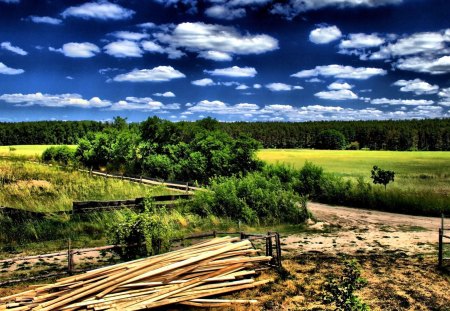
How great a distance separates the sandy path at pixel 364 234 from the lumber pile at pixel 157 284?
13.4 feet

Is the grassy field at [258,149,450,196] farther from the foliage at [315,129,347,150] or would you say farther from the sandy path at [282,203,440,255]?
the foliage at [315,129,347,150]

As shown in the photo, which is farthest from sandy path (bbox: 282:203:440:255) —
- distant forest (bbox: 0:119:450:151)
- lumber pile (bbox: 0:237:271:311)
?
distant forest (bbox: 0:119:450:151)

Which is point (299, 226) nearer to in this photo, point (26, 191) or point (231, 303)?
point (231, 303)

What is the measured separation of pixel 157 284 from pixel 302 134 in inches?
5096

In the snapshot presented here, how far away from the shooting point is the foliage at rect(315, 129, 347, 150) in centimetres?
11938

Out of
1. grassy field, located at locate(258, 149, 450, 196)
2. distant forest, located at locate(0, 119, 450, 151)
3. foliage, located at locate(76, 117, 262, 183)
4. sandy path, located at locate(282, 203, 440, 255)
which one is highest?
distant forest, located at locate(0, 119, 450, 151)

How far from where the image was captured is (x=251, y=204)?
62.3ft

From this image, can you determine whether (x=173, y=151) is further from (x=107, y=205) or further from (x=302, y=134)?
(x=302, y=134)

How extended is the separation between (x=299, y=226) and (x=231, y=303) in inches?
376

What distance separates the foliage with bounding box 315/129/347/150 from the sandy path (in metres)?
101

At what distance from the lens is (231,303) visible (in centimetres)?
848

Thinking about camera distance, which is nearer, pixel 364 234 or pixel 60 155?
pixel 364 234

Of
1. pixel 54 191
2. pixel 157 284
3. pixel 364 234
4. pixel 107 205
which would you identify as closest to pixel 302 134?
pixel 54 191

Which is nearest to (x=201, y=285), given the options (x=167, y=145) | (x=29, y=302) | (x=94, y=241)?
(x=29, y=302)
